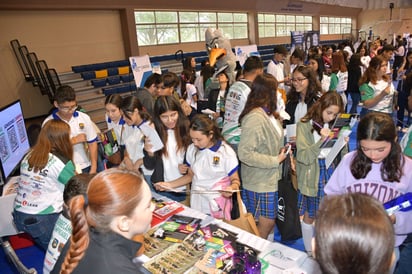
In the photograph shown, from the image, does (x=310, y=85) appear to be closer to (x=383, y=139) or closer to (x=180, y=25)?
(x=383, y=139)

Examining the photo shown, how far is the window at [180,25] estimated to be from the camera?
11.7 meters

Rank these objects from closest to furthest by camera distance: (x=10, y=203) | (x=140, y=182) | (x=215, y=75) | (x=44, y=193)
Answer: (x=140, y=182) < (x=44, y=193) < (x=10, y=203) < (x=215, y=75)

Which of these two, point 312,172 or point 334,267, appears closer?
point 334,267

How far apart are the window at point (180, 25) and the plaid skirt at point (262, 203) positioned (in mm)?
9117

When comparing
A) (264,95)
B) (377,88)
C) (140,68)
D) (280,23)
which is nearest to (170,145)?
(264,95)

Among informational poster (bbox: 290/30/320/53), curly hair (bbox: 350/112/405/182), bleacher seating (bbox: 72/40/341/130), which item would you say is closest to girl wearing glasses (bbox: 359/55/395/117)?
curly hair (bbox: 350/112/405/182)

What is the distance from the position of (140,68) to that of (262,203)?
504 cm

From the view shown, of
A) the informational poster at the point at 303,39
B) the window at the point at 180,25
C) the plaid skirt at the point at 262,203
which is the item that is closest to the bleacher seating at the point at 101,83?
the window at the point at 180,25

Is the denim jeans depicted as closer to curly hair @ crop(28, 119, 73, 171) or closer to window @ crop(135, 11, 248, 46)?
curly hair @ crop(28, 119, 73, 171)

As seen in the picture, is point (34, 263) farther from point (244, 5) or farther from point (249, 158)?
point (244, 5)

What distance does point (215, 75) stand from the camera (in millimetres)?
5078

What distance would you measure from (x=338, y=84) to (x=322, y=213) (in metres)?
4.70

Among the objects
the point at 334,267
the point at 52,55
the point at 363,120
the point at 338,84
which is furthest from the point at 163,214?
the point at 52,55

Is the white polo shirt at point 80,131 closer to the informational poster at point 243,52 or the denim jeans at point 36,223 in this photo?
the denim jeans at point 36,223
